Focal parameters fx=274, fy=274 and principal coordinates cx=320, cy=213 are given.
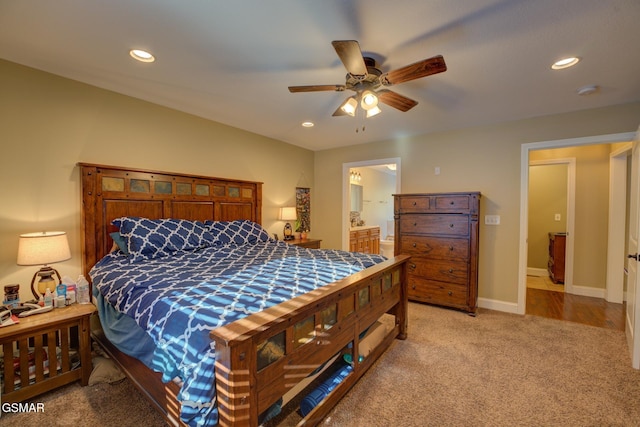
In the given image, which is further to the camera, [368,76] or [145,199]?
[145,199]

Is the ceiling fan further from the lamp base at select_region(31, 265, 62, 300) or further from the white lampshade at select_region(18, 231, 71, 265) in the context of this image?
the lamp base at select_region(31, 265, 62, 300)

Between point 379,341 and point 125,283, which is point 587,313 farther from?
point 125,283

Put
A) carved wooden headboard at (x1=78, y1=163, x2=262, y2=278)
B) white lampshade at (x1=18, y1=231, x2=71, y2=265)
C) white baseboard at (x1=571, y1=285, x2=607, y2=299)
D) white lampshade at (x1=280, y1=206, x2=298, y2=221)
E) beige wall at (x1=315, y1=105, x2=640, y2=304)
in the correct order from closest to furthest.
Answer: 1. white lampshade at (x1=18, y1=231, x2=71, y2=265)
2. carved wooden headboard at (x1=78, y1=163, x2=262, y2=278)
3. beige wall at (x1=315, y1=105, x2=640, y2=304)
4. white baseboard at (x1=571, y1=285, x2=607, y2=299)
5. white lampshade at (x1=280, y1=206, x2=298, y2=221)

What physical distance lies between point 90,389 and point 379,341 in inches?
86.9

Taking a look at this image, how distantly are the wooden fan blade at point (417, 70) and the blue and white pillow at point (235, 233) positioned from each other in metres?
2.27

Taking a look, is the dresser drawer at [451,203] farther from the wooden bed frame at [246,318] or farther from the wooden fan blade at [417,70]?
the wooden fan blade at [417,70]

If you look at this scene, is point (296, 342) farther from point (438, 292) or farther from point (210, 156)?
point (210, 156)

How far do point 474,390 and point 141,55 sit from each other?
3463 mm

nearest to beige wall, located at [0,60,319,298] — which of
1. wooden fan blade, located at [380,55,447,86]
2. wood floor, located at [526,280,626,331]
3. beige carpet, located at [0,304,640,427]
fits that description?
beige carpet, located at [0,304,640,427]

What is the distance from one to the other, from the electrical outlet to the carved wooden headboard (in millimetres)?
3241

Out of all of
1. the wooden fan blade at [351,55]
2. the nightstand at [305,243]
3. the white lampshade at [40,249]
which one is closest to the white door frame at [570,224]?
the nightstand at [305,243]

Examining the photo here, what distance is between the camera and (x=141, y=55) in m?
2.07

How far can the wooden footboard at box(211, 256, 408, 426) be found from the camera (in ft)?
3.52

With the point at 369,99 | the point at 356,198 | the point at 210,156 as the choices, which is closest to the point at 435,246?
the point at 369,99
